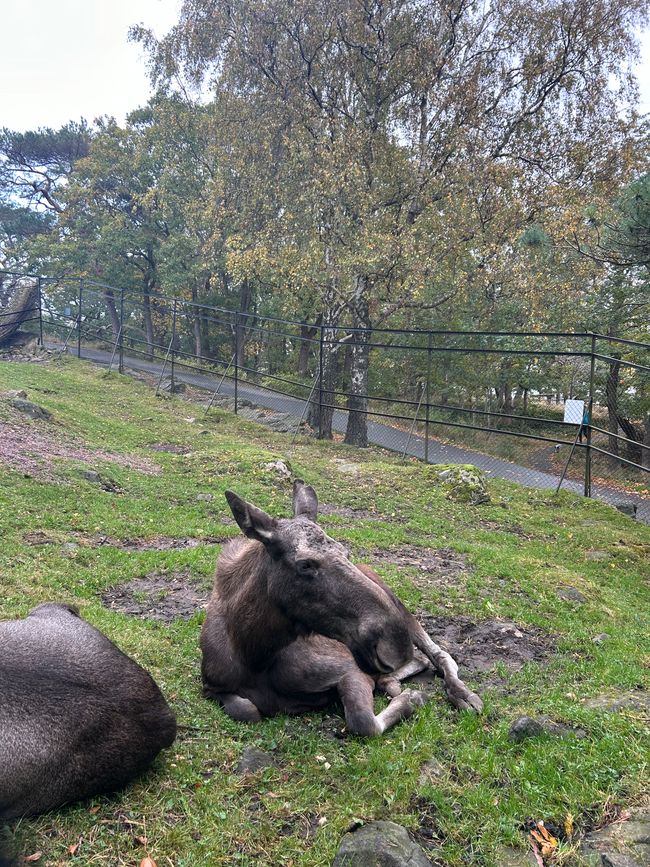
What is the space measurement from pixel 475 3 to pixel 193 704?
17166 millimetres

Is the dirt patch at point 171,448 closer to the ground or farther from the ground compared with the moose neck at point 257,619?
closer to the ground

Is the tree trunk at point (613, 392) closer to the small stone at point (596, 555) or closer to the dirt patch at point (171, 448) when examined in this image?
the small stone at point (596, 555)

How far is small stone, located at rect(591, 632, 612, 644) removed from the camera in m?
5.21

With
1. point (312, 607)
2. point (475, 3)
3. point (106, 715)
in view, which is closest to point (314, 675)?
point (312, 607)

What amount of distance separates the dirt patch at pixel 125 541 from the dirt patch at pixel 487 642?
126 inches

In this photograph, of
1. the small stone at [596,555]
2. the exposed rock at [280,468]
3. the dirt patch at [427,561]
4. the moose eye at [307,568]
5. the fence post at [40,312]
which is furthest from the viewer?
the fence post at [40,312]

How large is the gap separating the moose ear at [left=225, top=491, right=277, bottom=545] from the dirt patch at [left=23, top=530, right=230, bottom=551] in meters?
3.79

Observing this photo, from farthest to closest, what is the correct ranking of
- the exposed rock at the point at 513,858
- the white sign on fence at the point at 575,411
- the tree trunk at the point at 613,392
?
1. the tree trunk at the point at 613,392
2. the white sign on fence at the point at 575,411
3. the exposed rock at the point at 513,858

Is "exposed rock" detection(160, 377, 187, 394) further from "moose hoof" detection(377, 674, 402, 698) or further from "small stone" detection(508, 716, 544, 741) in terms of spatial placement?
"small stone" detection(508, 716, 544, 741)

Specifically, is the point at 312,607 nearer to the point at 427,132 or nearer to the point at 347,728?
the point at 347,728

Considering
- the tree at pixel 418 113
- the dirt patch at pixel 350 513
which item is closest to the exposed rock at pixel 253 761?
the dirt patch at pixel 350 513

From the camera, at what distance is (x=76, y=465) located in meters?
9.70

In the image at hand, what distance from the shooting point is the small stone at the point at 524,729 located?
3.53 metres

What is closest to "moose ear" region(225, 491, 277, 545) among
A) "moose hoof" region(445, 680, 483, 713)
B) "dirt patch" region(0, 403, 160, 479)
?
"moose hoof" region(445, 680, 483, 713)
